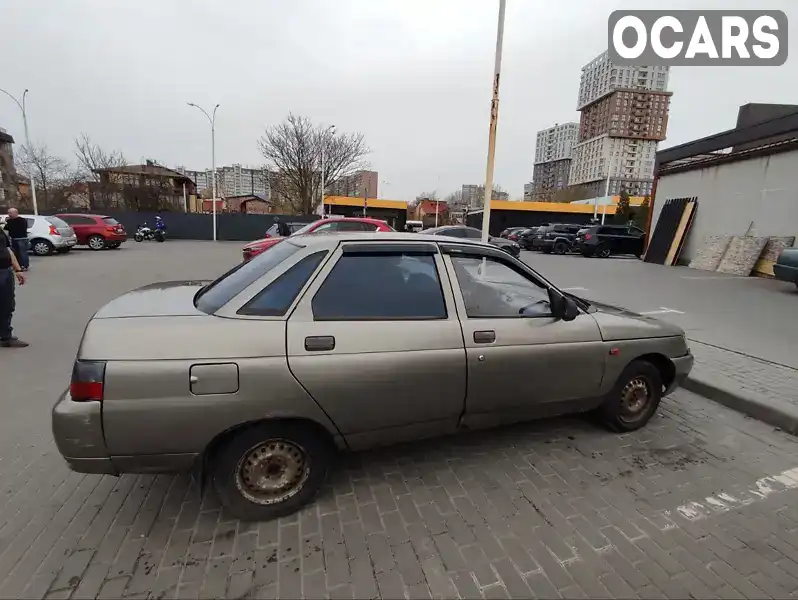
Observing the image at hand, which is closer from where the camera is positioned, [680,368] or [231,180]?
[680,368]

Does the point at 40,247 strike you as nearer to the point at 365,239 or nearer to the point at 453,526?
the point at 365,239

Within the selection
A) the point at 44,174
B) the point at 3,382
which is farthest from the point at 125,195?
the point at 3,382

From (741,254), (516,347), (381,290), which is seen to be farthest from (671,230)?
(381,290)

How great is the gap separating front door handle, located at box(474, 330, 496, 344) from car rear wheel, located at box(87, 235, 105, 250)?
21854mm

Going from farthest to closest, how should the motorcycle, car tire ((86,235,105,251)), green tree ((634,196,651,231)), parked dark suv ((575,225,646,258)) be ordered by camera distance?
green tree ((634,196,651,231)) < the motorcycle < parked dark suv ((575,225,646,258)) < car tire ((86,235,105,251))

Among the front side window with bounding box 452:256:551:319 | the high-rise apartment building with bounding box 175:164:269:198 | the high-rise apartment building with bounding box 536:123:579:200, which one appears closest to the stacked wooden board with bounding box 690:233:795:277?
the front side window with bounding box 452:256:551:319

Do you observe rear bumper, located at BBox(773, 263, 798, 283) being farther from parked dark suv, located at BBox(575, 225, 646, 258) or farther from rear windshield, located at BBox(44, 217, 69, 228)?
rear windshield, located at BBox(44, 217, 69, 228)

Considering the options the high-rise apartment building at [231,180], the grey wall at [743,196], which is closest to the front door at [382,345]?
the grey wall at [743,196]

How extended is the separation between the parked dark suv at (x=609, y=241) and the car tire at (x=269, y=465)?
2164cm

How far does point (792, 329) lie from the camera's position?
6.87m

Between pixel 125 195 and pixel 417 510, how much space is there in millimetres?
47722

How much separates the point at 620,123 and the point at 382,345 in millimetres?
72836

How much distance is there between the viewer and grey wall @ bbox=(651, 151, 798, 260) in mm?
13070

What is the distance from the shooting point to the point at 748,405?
404cm
